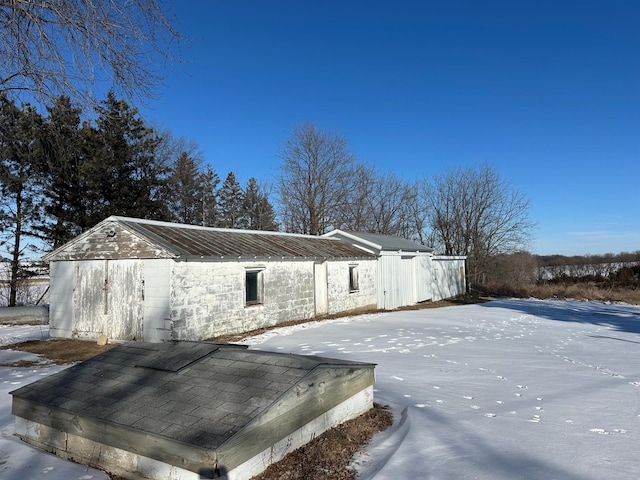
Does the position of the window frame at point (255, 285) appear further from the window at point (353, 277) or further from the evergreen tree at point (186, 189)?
the evergreen tree at point (186, 189)

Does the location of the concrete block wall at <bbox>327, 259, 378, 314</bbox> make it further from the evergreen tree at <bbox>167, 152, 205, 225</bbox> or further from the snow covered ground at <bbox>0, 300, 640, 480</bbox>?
the evergreen tree at <bbox>167, 152, 205, 225</bbox>

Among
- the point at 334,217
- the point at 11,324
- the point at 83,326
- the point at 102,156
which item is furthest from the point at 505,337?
the point at 334,217

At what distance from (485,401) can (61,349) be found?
10.2 m

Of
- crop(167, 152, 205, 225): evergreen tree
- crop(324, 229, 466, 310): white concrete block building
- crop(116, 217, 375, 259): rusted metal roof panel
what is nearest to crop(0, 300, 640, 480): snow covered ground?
crop(116, 217, 375, 259): rusted metal roof panel

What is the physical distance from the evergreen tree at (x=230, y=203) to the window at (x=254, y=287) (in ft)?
94.4

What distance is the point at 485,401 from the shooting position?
5277mm

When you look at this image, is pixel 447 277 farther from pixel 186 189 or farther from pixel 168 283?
pixel 186 189

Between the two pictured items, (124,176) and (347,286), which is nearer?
(347,286)

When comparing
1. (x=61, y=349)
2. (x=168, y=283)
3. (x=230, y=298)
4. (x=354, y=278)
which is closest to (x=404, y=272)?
(x=354, y=278)

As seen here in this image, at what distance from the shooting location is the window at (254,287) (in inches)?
493

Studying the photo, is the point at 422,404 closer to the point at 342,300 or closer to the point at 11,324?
the point at 342,300

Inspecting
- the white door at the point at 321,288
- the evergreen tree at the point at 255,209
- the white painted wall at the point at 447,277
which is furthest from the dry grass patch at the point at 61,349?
the evergreen tree at the point at 255,209

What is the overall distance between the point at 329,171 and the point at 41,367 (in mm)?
26056

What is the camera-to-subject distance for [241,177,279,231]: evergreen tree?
43031 millimetres
